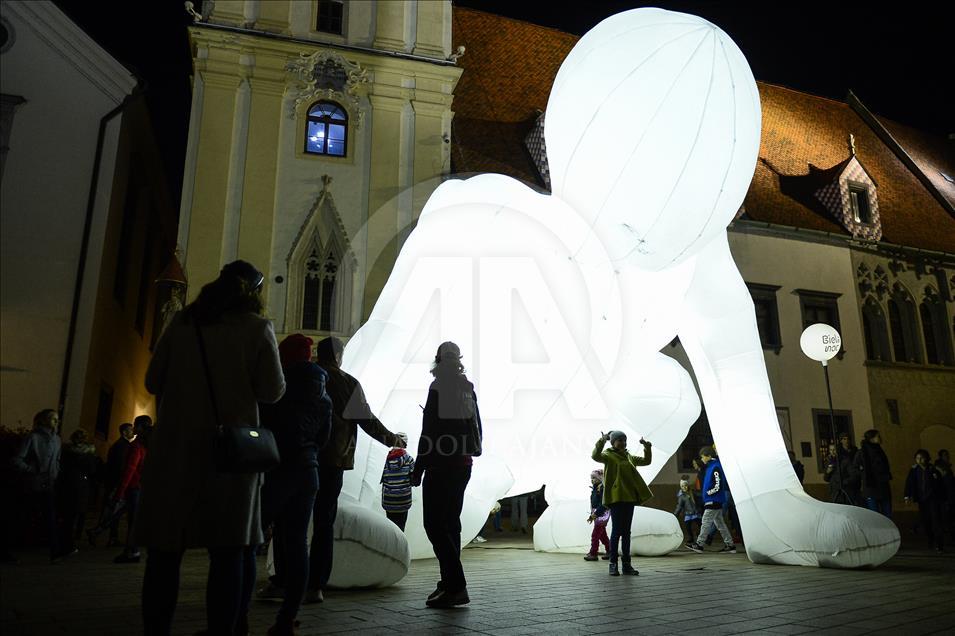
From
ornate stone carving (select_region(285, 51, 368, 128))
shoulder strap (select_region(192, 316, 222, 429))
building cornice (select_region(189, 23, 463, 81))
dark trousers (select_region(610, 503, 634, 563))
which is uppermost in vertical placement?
building cornice (select_region(189, 23, 463, 81))

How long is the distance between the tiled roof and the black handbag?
15670 millimetres

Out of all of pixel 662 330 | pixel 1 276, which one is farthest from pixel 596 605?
pixel 1 276

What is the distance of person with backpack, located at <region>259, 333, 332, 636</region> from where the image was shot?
131 inches

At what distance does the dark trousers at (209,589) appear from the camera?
256 cm

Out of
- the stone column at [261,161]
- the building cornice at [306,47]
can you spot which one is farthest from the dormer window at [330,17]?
the stone column at [261,161]

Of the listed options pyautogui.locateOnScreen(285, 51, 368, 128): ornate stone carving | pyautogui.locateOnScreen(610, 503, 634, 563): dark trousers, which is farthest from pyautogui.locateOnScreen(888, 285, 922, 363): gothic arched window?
pyautogui.locateOnScreen(610, 503, 634, 563): dark trousers

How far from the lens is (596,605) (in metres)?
4.63

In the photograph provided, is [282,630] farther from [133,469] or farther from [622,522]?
[133,469]

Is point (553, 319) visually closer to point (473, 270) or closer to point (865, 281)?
point (473, 270)

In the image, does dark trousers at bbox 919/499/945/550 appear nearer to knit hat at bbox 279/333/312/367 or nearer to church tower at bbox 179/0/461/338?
knit hat at bbox 279/333/312/367

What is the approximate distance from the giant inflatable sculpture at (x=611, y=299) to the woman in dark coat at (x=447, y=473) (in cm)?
97

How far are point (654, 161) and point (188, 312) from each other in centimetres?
392

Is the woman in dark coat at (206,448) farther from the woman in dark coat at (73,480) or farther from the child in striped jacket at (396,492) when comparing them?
the woman in dark coat at (73,480)

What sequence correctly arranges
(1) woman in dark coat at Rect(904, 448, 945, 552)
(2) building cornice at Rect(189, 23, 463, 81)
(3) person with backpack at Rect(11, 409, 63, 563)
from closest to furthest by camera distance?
(3) person with backpack at Rect(11, 409, 63, 563) → (1) woman in dark coat at Rect(904, 448, 945, 552) → (2) building cornice at Rect(189, 23, 463, 81)
